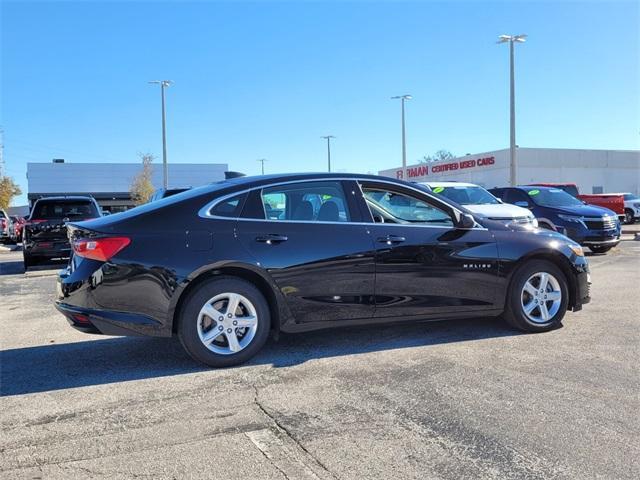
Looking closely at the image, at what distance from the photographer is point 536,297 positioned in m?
5.64

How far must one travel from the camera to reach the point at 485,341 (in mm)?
5367

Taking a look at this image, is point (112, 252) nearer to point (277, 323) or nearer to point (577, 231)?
point (277, 323)

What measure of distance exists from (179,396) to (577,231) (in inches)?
443

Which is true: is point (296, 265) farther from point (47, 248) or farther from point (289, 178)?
point (47, 248)

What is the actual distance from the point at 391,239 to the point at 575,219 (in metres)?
9.40

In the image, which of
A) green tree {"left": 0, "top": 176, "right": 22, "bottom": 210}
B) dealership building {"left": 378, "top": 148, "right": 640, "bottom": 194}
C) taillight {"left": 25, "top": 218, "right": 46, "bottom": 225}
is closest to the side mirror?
taillight {"left": 25, "top": 218, "right": 46, "bottom": 225}

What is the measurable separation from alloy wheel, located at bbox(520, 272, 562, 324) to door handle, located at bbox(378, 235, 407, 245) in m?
1.47

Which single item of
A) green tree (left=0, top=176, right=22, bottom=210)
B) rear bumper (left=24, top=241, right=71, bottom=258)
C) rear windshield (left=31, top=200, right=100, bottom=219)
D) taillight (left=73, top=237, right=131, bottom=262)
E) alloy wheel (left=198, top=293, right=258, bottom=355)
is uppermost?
green tree (left=0, top=176, right=22, bottom=210)

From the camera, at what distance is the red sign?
167 ft

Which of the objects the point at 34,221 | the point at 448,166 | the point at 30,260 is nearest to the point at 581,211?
the point at 34,221

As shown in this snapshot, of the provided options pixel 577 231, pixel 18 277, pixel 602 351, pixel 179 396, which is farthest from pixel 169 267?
pixel 577 231

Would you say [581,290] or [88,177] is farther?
[88,177]

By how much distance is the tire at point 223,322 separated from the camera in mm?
4512

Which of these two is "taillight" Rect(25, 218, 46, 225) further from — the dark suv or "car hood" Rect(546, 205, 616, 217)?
"car hood" Rect(546, 205, 616, 217)
